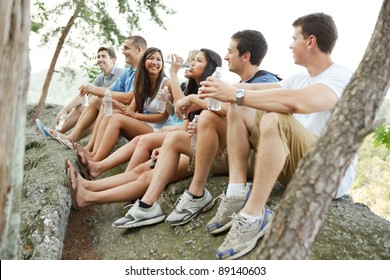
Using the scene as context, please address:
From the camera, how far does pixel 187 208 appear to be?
14.4 feet

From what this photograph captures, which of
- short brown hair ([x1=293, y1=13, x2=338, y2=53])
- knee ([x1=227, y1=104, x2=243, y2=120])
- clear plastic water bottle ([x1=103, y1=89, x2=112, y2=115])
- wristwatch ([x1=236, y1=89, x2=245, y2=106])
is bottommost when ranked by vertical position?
clear plastic water bottle ([x1=103, y1=89, x2=112, y2=115])

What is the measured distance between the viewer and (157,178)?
4.52 meters

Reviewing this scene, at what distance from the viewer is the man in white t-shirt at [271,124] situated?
11.3 feet

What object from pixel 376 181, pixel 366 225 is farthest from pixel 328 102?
pixel 376 181

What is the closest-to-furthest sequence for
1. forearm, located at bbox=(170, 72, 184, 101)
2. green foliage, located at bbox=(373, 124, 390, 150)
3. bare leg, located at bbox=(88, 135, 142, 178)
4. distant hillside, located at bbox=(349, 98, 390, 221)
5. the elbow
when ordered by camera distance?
the elbow → bare leg, located at bbox=(88, 135, 142, 178) → forearm, located at bbox=(170, 72, 184, 101) → green foliage, located at bbox=(373, 124, 390, 150) → distant hillside, located at bbox=(349, 98, 390, 221)

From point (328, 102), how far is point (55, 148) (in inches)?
163

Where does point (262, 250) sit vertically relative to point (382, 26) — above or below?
below

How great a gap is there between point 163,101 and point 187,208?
81.7 inches

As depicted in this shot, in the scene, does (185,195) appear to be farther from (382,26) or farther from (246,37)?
(382,26)

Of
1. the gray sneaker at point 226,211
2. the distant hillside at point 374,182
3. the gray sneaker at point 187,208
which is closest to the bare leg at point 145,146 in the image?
the gray sneaker at point 187,208

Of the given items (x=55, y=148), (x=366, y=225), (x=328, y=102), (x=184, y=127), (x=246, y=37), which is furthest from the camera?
(x=55, y=148)

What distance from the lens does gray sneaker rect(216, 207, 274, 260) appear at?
3.54 metres

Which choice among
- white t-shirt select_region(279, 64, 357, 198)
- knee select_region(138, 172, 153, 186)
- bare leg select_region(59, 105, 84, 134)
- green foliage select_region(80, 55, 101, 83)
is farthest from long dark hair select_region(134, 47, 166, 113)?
green foliage select_region(80, 55, 101, 83)

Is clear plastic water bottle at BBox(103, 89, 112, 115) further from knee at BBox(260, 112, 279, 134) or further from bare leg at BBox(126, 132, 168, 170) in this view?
knee at BBox(260, 112, 279, 134)
